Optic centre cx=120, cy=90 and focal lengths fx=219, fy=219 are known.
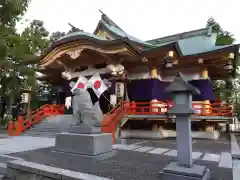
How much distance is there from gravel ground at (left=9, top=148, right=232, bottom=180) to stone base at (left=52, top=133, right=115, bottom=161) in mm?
236

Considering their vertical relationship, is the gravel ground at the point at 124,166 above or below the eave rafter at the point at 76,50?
below

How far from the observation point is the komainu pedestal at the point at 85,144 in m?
5.84

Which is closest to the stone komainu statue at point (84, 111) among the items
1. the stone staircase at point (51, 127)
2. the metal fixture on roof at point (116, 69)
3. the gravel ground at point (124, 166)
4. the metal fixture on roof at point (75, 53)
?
the gravel ground at point (124, 166)

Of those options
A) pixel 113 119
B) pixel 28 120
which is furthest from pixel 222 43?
pixel 28 120

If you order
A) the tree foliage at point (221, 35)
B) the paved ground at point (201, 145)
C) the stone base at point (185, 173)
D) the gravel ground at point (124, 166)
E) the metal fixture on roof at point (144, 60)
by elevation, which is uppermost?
the tree foliage at point (221, 35)

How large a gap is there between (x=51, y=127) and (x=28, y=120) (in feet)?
5.70

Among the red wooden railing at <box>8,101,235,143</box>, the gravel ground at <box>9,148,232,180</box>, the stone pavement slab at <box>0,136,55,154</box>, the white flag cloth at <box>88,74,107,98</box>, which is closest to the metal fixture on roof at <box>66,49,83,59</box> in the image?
the white flag cloth at <box>88,74,107,98</box>

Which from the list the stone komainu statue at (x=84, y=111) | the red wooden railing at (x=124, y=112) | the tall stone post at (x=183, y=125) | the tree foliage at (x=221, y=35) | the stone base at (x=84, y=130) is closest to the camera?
the tall stone post at (x=183, y=125)

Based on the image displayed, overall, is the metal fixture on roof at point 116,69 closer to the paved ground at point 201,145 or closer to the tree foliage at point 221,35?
the paved ground at point 201,145

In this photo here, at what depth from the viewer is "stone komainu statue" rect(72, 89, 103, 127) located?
21.0 feet

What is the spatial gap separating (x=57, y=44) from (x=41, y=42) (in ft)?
28.9

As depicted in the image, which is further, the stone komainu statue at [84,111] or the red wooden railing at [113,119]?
the red wooden railing at [113,119]

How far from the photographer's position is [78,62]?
47.9 feet

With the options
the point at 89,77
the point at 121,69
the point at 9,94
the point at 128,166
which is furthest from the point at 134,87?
the point at 9,94
